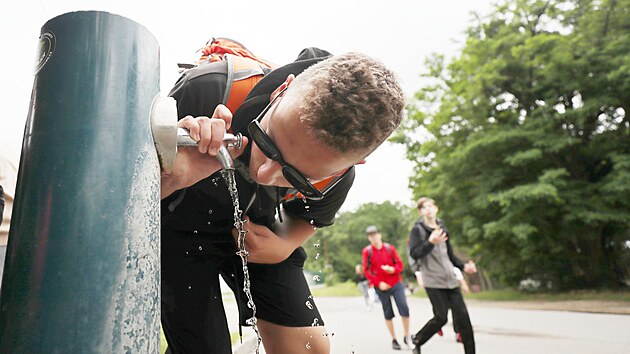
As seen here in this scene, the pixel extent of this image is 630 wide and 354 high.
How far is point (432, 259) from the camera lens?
5.98 meters

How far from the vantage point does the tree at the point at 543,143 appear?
14.9 meters

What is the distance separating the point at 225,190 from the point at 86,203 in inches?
41.8

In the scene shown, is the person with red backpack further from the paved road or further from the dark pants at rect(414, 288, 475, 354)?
the dark pants at rect(414, 288, 475, 354)

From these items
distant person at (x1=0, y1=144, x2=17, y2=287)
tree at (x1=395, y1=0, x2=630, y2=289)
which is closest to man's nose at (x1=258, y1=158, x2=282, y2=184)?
Answer: distant person at (x1=0, y1=144, x2=17, y2=287)

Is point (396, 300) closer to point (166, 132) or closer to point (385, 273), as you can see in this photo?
point (385, 273)

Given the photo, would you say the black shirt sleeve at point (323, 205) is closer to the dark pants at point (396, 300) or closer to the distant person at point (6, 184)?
the distant person at point (6, 184)

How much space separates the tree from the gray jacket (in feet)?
31.4

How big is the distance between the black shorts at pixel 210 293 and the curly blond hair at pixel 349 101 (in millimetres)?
807

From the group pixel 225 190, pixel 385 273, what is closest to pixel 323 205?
pixel 225 190

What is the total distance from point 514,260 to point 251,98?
18725mm

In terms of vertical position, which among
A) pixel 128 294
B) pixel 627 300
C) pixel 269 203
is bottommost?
pixel 627 300

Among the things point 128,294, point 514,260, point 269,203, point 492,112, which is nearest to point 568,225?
point 514,260

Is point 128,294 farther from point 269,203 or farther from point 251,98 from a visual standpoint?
point 269,203

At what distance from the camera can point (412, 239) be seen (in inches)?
243
